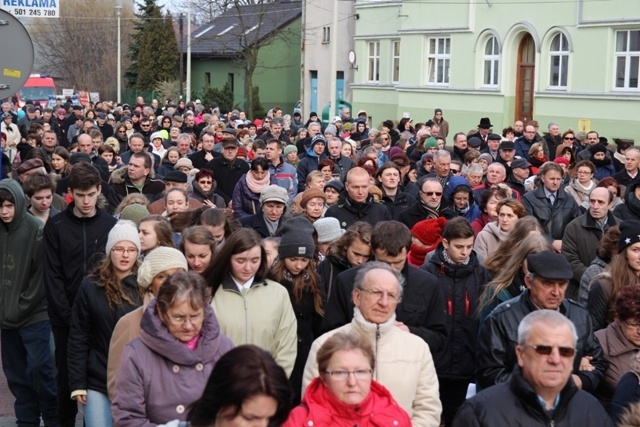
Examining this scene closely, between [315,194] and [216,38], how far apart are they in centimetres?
5287

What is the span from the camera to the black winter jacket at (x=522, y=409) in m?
4.65

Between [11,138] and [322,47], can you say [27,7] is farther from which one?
[322,47]

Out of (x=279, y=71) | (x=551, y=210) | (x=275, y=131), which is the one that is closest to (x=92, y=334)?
(x=551, y=210)

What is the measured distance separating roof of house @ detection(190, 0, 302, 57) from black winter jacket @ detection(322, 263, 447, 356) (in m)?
45.8

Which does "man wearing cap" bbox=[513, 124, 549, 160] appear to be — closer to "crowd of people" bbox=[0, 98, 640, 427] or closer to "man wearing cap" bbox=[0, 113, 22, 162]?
"crowd of people" bbox=[0, 98, 640, 427]

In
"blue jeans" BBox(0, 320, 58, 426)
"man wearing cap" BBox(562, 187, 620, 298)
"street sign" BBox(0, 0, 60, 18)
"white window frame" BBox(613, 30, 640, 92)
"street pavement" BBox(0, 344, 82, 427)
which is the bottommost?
"street pavement" BBox(0, 344, 82, 427)

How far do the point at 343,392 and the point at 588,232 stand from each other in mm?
5967

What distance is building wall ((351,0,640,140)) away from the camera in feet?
103

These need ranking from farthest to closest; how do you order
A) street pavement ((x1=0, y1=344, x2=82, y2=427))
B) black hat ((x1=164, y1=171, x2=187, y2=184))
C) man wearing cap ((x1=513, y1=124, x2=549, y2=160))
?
man wearing cap ((x1=513, y1=124, x2=549, y2=160)) → black hat ((x1=164, y1=171, x2=187, y2=184)) → street pavement ((x1=0, y1=344, x2=82, y2=427))

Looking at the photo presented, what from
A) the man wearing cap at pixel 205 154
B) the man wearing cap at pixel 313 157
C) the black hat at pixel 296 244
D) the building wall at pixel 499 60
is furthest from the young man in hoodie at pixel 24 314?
the building wall at pixel 499 60

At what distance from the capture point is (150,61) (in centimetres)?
6819

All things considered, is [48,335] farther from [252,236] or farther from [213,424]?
[213,424]

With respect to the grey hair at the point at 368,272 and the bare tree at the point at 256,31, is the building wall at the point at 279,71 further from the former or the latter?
the grey hair at the point at 368,272

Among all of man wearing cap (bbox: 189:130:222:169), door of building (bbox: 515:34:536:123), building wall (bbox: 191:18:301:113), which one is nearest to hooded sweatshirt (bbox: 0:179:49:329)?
man wearing cap (bbox: 189:130:222:169)
